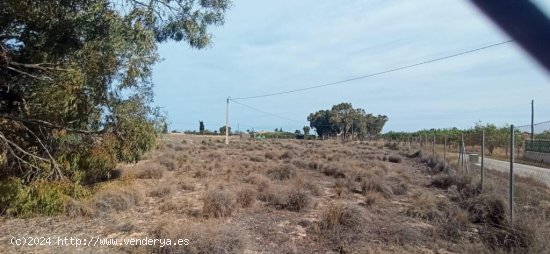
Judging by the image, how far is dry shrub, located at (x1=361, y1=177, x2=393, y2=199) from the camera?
13.6m

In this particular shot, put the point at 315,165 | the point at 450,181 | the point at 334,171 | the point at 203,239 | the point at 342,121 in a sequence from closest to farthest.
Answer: the point at 203,239, the point at 450,181, the point at 334,171, the point at 315,165, the point at 342,121

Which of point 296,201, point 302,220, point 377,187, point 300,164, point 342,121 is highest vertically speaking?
point 342,121

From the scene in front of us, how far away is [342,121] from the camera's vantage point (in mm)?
109938

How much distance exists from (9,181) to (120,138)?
115 inches

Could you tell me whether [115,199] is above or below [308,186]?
below

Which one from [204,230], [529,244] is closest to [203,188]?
[204,230]

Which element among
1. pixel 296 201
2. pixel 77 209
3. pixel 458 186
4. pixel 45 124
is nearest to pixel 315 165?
pixel 458 186

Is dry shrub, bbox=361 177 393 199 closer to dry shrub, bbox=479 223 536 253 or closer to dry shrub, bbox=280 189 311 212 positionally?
dry shrub, bbox=280 189 311 212

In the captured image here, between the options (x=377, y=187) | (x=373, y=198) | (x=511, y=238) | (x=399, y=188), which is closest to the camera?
(x=511, y=238)

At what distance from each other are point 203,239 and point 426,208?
6042 mm

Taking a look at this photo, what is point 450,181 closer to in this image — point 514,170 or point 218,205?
point 514,170

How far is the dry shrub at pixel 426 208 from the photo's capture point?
10.3m

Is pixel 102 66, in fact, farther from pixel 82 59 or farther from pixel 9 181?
pixel 9 181

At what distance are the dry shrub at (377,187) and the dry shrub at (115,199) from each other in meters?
6.89
